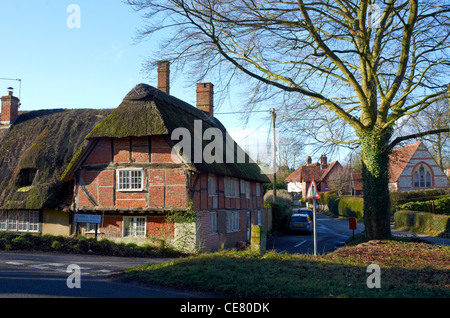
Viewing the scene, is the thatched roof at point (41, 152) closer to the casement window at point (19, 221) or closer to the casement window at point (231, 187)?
the casement window at point (19, 221)

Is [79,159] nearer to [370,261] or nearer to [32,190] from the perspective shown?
[32,190]

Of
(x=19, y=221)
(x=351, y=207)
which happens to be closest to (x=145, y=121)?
(x=19, y=221)

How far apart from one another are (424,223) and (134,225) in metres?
21.4

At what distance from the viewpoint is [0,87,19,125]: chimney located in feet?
81.9

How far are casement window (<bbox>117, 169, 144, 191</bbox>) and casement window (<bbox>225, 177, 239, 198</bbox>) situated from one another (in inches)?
216

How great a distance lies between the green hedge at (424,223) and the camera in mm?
26250

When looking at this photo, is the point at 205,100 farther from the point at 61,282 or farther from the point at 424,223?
the point at 61,282

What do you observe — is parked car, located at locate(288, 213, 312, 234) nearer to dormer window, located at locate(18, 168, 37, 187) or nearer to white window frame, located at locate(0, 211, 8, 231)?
dormer window, located at locate(18, 168, 37, 187)

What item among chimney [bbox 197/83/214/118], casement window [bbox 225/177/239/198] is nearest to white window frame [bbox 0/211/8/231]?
casement window [bbox 225/177/239/198]
